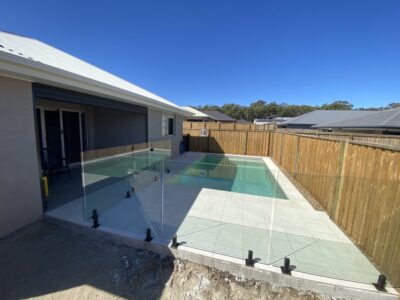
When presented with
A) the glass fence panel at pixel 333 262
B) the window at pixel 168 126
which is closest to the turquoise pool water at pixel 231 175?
the glass fence panel at pixel 333 262

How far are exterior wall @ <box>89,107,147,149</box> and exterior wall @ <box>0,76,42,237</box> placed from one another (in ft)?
13.1

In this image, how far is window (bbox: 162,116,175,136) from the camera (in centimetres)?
889

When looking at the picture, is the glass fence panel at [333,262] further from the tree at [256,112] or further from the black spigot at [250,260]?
the tree at [256,112]

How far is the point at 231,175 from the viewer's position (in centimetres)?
344

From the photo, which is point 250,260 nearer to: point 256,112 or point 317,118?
point 317,118

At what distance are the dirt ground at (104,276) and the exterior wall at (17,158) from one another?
0.39 metres

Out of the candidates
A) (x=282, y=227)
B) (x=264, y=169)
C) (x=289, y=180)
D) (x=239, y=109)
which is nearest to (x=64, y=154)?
(x=264, y=169)

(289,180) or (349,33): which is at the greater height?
(349,33)

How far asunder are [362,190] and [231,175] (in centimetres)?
199

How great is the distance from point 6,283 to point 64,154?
5208mm

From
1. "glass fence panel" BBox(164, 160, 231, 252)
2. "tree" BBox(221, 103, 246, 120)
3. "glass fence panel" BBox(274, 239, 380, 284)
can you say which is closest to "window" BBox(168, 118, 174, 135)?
"glass fence panel" BBox(164, 160, 231, 252)

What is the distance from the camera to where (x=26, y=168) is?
10.1ft

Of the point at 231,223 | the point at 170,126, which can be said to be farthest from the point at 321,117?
the point at 231,223

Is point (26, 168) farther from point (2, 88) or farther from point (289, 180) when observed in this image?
point (289, 180)
